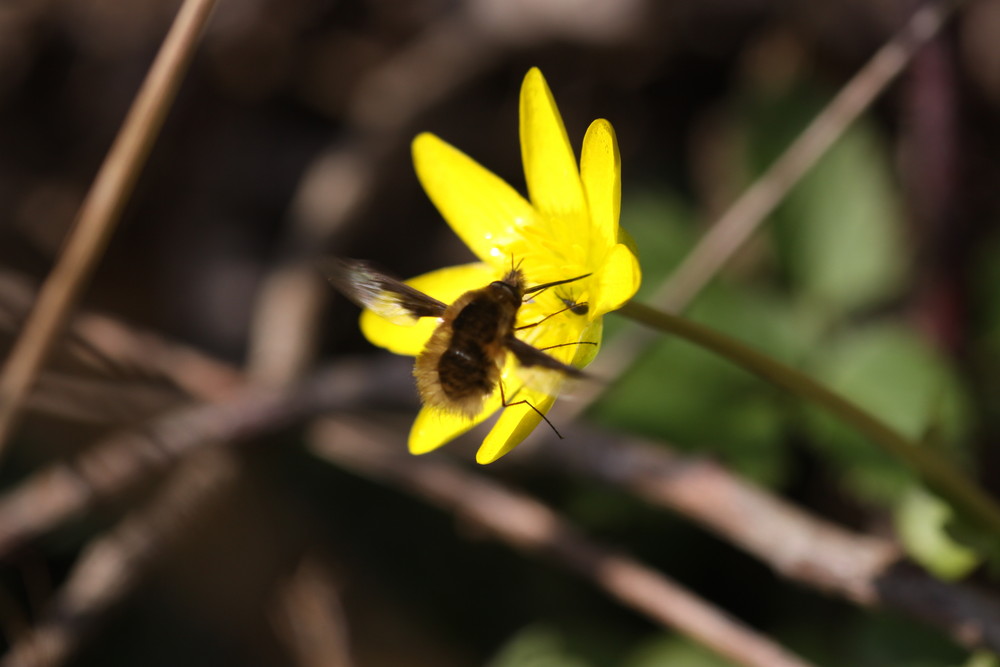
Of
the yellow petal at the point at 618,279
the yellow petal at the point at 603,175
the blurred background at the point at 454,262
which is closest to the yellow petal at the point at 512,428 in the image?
the yellow petal at the point at 618,279

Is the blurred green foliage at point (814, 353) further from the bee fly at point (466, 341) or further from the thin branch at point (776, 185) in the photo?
the bee fly at point (466, 341)

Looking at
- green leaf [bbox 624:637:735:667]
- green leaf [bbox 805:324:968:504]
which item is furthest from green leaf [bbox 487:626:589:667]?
green leaf [bbox 805:324:968:504]

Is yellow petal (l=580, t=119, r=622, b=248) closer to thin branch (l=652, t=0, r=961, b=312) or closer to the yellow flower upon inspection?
the yellow flower

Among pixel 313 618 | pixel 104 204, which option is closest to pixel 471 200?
pixel 104 204

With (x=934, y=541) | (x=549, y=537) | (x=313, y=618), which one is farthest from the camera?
(x=313, y=618)

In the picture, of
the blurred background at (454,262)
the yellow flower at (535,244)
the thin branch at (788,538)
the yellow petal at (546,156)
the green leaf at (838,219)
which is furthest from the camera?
the green leaf at (838,219)

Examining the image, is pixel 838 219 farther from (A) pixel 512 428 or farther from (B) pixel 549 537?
(A) pixel 512 428
